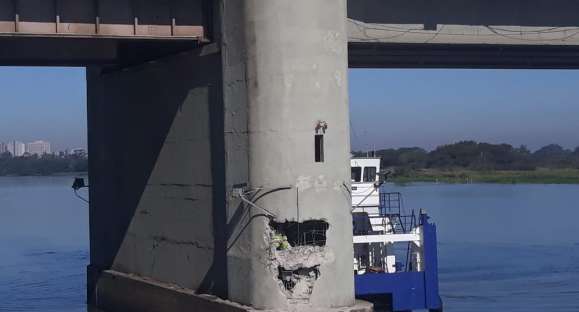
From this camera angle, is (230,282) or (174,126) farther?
(174,126)

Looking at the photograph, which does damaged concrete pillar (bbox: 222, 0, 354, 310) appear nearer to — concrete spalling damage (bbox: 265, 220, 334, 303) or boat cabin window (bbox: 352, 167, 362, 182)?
concrete spalling damage (bbox: 265, 220, 334, 303)

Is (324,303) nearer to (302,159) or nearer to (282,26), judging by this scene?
(302,159)

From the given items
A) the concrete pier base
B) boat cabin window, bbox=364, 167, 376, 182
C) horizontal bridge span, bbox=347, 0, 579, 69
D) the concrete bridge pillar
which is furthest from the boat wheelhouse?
the concrete pier base

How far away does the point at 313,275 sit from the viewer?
17.8m

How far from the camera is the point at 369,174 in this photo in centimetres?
2906

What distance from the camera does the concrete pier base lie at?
18391 millimetres

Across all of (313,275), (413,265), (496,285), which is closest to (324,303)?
(313,275)

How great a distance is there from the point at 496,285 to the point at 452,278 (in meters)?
2.08

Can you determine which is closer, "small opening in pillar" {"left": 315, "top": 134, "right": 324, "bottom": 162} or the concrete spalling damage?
the concrete spalling damage

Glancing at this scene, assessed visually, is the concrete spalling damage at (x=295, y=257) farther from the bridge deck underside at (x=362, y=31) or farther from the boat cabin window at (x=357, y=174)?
the boat cabin window at (x=357, y=174)

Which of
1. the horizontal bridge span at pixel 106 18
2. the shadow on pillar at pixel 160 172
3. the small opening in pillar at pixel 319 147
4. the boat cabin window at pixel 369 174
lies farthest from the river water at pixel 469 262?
the horizontal bridge span at pixel 106 18

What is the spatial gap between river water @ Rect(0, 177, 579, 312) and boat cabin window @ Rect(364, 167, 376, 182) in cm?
498

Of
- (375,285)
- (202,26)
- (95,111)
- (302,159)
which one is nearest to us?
(302,159)

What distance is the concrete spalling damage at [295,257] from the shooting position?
57.5 feet
